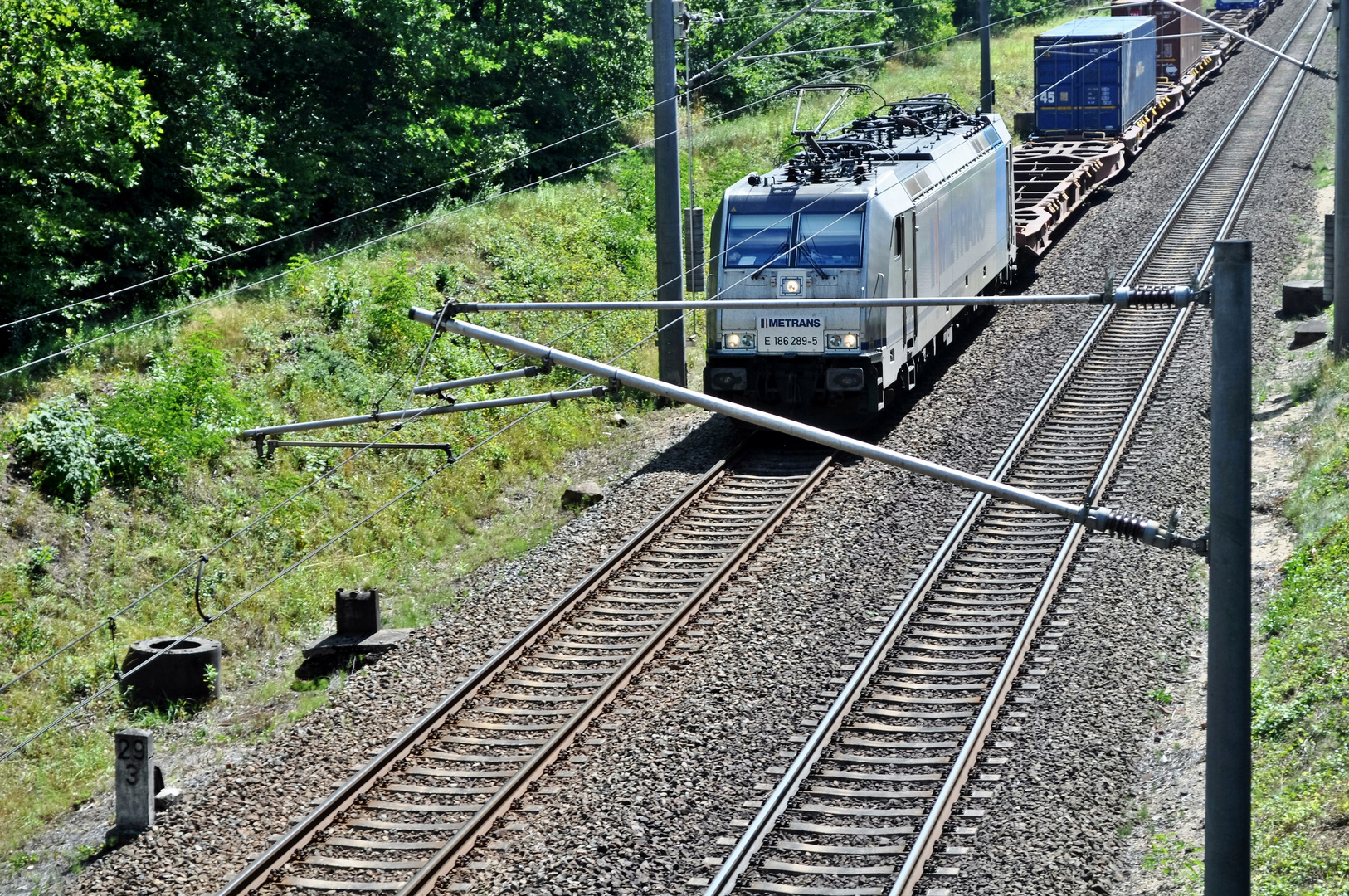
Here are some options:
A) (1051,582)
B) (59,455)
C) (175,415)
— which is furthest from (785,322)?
(59,455)

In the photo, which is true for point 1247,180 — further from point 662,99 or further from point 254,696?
point 254,696

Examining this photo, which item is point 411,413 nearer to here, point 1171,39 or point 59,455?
point 59,455

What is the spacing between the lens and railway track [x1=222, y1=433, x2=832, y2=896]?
10.5 meters

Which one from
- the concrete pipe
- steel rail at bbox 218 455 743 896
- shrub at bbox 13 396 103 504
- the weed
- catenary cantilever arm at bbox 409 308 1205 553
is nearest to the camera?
catenary cantilever arm at bbox 409 308 1205 553

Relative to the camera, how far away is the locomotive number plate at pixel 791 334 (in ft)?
62.3

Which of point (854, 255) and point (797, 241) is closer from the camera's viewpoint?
point (854, 255)

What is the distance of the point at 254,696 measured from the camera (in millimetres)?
14219

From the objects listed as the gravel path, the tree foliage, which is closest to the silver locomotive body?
the gravel path

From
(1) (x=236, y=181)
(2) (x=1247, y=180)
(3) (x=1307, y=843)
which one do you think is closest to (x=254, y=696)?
(3) (x=1307, y=843)

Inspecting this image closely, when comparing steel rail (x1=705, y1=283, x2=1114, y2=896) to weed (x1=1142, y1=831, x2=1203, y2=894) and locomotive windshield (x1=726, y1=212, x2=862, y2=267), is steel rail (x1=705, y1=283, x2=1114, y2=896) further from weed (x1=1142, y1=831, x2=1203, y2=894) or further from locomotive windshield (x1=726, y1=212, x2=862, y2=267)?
locomotive windshield (x1=726, y1=212, x2=862, y2=267)

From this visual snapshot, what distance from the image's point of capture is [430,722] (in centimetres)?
1260

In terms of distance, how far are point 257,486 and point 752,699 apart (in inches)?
332

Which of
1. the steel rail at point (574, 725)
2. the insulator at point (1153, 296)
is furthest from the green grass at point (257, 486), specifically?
the insulator at point (1153, 296)

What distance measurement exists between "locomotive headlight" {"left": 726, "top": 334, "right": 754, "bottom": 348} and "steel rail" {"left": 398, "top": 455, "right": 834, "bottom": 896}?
2.55m
